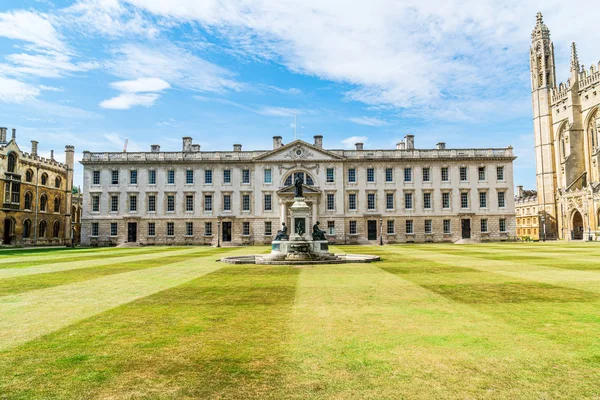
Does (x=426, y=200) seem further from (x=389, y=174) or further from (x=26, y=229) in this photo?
→ (x=26, y=229)

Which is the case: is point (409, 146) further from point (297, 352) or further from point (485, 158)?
A: point (297, 352)

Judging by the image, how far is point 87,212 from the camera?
54062mm

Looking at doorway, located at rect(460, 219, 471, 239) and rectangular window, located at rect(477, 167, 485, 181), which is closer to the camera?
doorway, located at rect(460, 219, 471, 239)

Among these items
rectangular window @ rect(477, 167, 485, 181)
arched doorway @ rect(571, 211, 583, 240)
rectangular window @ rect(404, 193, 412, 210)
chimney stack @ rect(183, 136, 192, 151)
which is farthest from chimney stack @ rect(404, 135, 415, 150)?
chimney stack @ rect(183, 136, 192, 151)

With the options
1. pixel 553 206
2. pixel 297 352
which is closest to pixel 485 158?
pixel 553 206

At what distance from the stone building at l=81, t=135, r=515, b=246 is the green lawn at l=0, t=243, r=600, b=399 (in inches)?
1641

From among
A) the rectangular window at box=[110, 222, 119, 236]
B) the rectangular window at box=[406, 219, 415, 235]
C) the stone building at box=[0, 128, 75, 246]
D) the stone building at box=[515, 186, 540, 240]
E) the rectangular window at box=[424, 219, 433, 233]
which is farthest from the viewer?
the stone building at box=[515, 186, 540, 240]

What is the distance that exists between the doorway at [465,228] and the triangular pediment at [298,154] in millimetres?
17805

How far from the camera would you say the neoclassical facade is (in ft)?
186

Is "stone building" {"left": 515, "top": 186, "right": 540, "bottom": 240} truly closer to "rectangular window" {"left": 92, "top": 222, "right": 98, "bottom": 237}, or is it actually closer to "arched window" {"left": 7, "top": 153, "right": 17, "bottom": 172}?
"rectangular window" {"left": 92, "top": 222, "right": 98, "bottom": 237}

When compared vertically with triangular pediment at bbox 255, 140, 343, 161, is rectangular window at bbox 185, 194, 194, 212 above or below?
below

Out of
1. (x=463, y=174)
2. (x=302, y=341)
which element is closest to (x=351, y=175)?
(x=463, y=174)

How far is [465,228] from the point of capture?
53.7m

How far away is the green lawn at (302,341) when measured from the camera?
459 cm
